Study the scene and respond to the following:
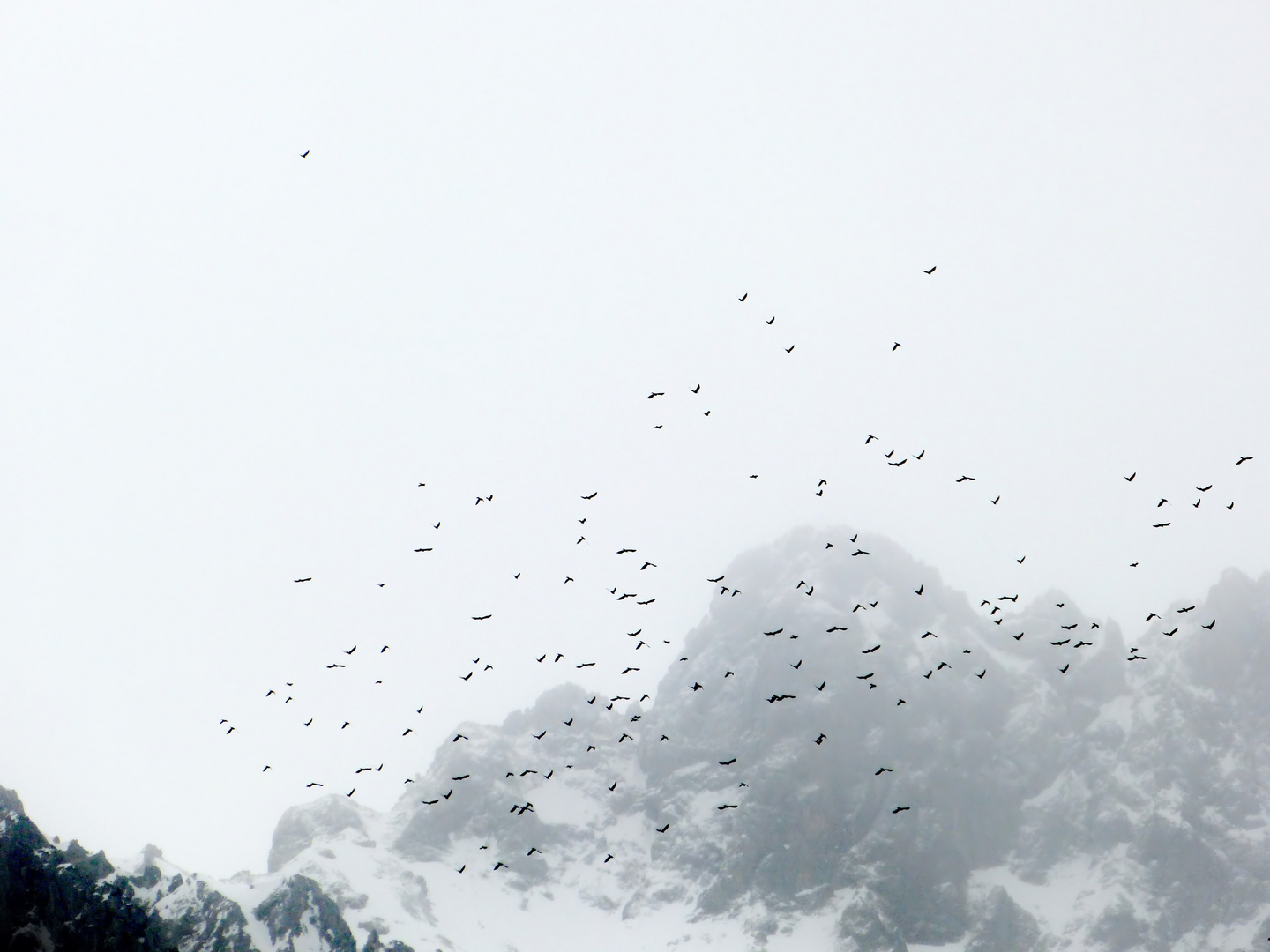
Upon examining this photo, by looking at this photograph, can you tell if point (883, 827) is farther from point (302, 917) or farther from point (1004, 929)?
point (302, 917)

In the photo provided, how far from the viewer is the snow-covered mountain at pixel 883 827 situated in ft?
504

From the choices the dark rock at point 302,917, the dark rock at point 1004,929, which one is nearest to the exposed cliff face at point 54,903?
the dark rock at point 302,917

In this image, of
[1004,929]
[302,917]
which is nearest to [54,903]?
[302,917]

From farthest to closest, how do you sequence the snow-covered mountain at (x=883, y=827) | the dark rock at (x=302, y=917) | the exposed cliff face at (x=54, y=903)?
the snow-covered mountain at (x=883, y=827) < the dark rock at (x=302, y=917) < the exposed cliff face at (x=54, y=903)

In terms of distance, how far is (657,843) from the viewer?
190 m

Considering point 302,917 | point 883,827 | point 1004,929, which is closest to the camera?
point 302,917

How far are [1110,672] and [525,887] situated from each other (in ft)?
348

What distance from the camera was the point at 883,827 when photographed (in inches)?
6831

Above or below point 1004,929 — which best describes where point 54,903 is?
above

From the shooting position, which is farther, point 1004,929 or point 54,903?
point 1004,929

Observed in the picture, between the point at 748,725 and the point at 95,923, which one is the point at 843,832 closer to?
the point at 748,725

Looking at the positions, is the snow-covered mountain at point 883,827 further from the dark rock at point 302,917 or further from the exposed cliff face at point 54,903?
the exposed cliff face at point 54,903

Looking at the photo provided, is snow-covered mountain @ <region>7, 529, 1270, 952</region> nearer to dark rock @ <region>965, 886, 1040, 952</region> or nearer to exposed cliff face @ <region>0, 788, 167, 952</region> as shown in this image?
dark rock @ <region>965, 886, 1040, 952</region>

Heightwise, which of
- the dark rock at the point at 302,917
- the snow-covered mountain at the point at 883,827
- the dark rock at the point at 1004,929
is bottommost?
the dark rock at the point at 1004,929
